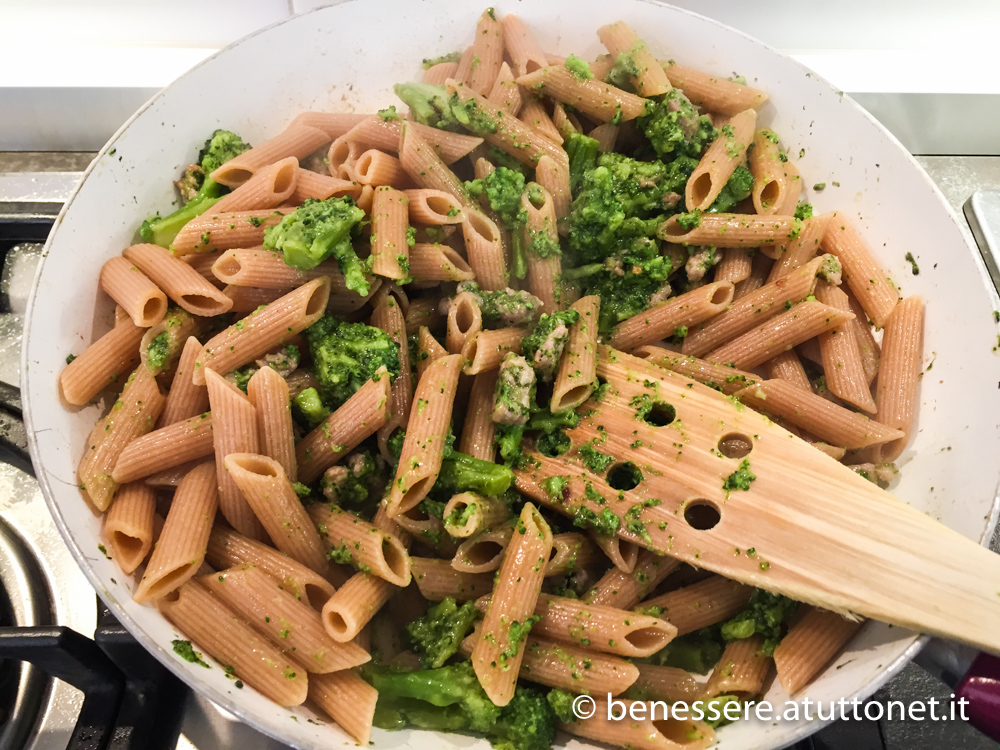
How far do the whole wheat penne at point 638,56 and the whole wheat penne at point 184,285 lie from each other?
5.21 ft

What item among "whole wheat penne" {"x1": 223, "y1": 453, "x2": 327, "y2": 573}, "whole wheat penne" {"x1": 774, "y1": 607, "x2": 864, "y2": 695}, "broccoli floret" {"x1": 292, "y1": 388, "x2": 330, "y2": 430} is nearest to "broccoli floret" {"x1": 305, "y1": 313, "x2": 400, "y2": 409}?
"broccoli floret" {"x1": 292, "y1": 388, "x2": 330, "y2": 430}

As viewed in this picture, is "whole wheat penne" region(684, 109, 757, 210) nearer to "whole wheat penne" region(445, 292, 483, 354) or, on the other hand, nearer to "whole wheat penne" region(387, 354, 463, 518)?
"whole wheat penne" region(445, 292, 483, 354)

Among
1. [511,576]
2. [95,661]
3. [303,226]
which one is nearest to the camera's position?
[511,576]

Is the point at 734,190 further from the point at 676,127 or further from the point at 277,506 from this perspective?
the point at 277,506

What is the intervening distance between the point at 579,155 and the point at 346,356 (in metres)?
1.12

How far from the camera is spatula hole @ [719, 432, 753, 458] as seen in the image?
6.15ft

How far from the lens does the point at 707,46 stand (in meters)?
2.45

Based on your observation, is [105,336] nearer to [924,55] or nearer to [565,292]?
[565,292]

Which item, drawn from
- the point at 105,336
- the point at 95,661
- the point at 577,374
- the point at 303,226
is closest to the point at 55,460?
the point at 105,336

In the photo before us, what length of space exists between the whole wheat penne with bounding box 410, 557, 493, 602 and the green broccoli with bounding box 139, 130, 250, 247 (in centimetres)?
137

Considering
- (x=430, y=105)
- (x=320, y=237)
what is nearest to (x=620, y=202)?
(x=430, y=105)

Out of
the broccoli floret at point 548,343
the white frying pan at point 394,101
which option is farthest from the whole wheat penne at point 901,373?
the broccoli floret at point 548,343

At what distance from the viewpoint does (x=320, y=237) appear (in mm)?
1938

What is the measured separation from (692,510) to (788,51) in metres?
2.22
